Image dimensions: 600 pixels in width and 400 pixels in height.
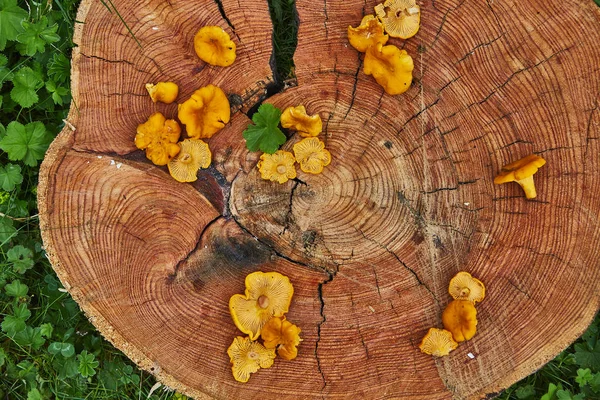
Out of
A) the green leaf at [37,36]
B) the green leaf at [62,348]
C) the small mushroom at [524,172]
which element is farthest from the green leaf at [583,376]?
the green leaf at [37,36]

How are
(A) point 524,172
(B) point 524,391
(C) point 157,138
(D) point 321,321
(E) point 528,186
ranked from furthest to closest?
(B) point 524,391
(D) point 321,321
(C) point 157,138
(E) point 528,186
(A) point 524,172

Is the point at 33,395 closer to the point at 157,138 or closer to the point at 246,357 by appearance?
the point at 246,357

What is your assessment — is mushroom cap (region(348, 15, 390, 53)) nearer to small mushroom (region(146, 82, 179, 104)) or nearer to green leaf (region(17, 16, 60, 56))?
small mushroom (region(146, 82, 179, 104))

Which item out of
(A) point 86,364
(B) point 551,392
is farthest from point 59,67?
(B) point 551,392

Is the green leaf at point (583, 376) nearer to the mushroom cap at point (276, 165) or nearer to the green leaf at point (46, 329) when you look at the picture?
the mushroom cap at point (276, 165)

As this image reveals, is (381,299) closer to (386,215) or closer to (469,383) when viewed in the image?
(386,215)

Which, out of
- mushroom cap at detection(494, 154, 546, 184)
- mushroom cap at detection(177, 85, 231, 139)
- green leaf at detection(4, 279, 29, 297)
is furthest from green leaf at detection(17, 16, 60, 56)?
mushroom cap at detection(494, 154, 546, 184)
